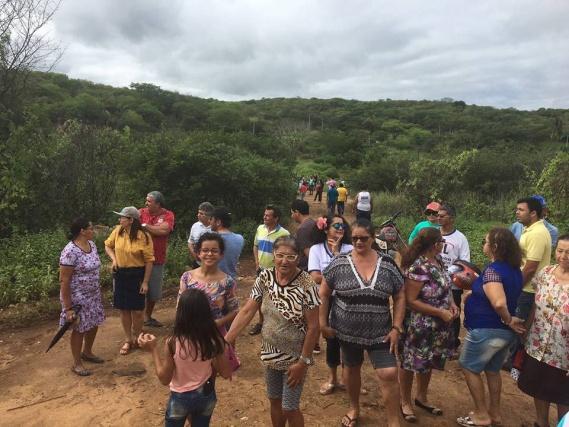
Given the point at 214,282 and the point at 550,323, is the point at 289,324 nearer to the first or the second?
the point at 214,282

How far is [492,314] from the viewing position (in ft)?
10.4

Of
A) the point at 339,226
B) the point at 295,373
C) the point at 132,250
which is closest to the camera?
the point at 295,373

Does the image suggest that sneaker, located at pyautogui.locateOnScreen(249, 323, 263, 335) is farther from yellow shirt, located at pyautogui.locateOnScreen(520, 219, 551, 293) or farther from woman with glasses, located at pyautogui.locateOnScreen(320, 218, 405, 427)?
yellow shirt, located at pyautogui.locateOnScreen(520, 219, 551, 293)

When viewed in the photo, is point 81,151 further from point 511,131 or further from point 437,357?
point 511,131

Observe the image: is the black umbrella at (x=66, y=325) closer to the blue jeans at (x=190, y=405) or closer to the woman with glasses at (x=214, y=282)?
the woman with glasses at (x=214, y=282)

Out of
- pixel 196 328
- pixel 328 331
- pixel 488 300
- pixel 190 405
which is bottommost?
pixel 190 405

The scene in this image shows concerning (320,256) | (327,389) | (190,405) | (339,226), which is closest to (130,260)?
(320,256)

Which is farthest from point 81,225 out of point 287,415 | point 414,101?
point 414,101

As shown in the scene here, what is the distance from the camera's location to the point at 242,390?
13.4 feet

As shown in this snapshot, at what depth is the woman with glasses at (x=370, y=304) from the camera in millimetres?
2982

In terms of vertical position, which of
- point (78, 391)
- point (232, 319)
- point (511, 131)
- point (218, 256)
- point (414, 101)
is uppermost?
point (414, 101)

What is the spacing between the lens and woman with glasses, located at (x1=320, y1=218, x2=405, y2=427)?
298cm

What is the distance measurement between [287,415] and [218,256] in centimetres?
116

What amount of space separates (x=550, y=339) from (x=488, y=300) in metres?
0.47
